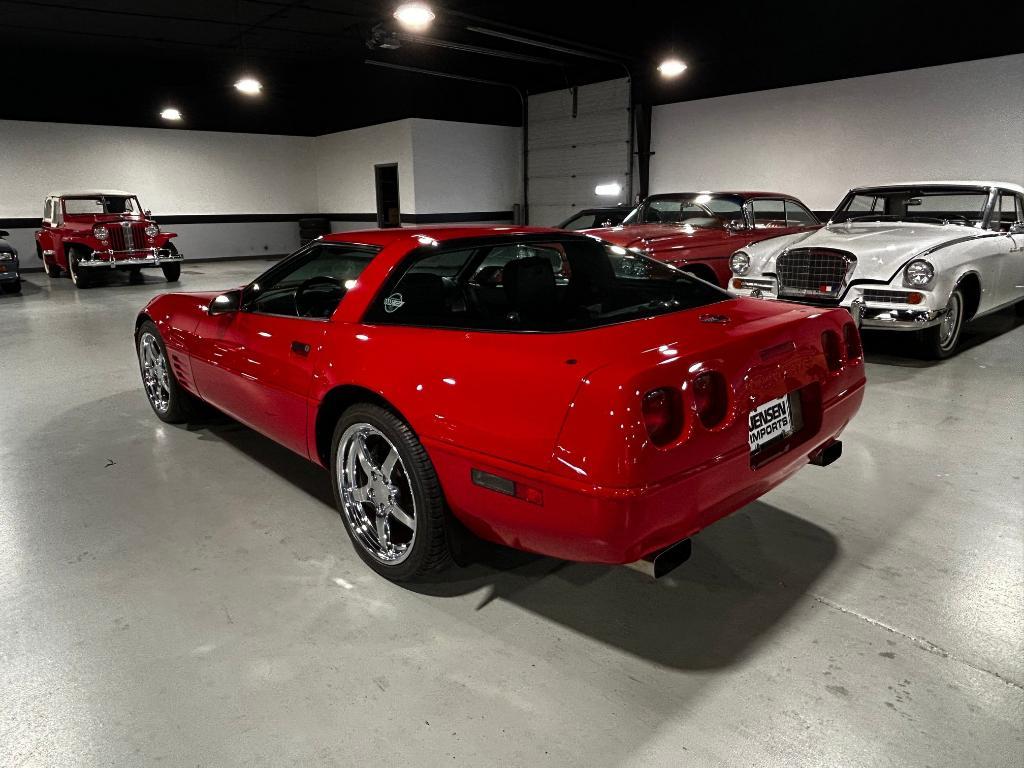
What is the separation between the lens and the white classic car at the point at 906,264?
5234 millimetres

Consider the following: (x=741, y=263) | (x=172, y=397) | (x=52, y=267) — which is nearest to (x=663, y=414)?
(x=172, y=397)

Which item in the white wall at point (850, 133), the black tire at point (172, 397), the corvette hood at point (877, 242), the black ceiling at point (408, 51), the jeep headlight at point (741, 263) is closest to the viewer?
the black tire at point (172, 397)

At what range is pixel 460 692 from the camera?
1.86 m

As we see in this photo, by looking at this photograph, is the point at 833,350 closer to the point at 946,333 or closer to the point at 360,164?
the point at 946,333

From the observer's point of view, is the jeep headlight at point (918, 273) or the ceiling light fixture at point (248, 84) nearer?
the jeep headlight at point (918, 273)

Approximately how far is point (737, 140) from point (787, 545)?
11.5 metres

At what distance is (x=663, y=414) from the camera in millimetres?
1814

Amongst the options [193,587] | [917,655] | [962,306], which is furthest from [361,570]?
[962,306]

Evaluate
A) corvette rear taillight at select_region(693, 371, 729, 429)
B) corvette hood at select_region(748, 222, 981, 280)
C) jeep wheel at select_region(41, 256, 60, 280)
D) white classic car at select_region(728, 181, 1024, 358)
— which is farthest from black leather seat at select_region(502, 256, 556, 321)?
jeep wheel at select_region(41, 256, 60, 280)

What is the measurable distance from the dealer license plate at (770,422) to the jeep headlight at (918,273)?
12.4ft

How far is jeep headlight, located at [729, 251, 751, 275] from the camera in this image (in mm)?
6086

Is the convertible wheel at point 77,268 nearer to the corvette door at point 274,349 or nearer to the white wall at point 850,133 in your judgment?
the corvette door at point 274,349

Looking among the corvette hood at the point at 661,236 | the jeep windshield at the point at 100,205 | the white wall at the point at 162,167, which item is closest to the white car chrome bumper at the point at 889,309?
the corvette hood at the point at 661,236

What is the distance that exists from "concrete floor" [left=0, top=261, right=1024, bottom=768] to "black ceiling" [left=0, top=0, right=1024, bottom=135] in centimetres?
923
